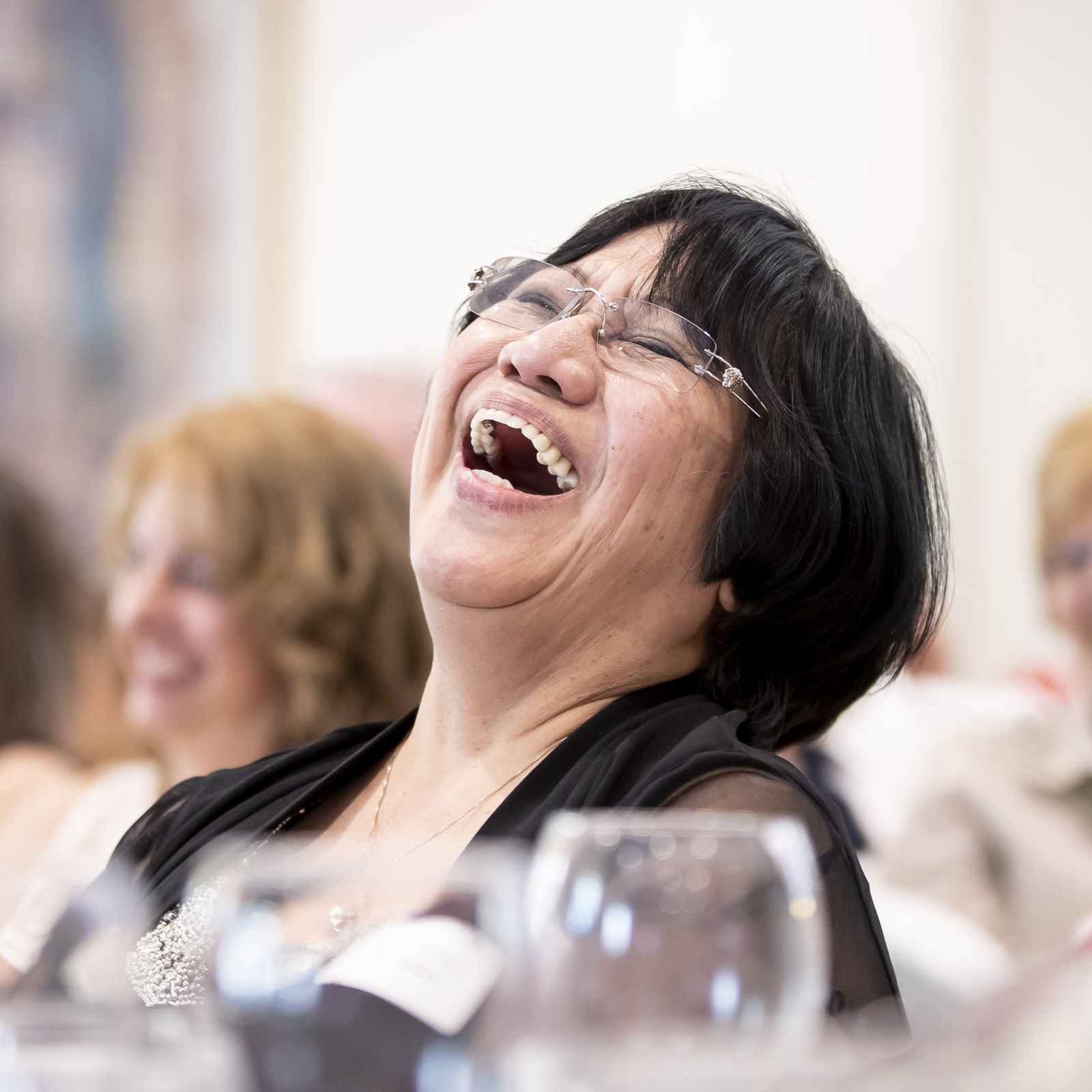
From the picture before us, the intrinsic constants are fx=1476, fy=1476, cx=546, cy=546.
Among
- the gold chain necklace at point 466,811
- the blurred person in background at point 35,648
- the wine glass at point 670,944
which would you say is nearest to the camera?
the wine glass at point 670,944

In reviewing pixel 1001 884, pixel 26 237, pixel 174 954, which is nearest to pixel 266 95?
pixel 26 237

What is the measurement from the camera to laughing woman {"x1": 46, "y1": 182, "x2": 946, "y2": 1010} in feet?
3.98

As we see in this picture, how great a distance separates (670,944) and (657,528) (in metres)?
0.67

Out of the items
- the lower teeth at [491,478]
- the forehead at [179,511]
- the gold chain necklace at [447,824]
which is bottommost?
the forehead at [179,511]

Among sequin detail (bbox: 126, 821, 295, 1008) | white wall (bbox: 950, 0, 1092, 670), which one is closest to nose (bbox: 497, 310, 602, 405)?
sequin detail (bbox: 126, 821, 295, 1008)

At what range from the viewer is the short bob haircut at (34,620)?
2.78m

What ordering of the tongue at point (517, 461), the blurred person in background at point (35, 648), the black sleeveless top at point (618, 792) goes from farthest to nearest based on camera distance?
the blurred person in background at point (35, 648) → the tongue at point (517, 461) → the black sleeveless top at point (618, 792)

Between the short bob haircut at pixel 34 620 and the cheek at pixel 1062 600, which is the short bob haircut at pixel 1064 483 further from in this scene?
the short bob haircut at pixel 34 620

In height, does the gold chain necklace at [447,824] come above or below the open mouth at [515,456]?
below

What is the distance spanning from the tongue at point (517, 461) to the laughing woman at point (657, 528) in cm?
6

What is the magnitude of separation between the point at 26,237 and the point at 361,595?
2279 millimetres

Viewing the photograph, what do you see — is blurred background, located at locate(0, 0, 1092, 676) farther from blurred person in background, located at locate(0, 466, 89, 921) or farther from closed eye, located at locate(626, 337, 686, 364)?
closed eye, located at locate(626, 337, 686, 364)

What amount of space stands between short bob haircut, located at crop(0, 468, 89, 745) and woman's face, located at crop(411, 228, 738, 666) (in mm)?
1760

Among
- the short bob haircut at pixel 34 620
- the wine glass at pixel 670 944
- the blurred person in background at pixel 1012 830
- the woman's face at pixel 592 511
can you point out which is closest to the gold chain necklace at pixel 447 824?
the woman's face at pixel 592 511
